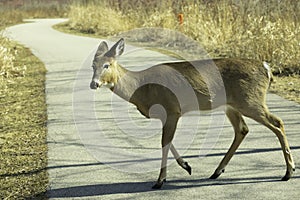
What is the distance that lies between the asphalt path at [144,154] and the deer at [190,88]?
24 centimetres

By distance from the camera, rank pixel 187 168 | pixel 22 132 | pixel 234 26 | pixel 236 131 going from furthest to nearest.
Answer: pixel 234 26 < pixel 22 132 < pixel 236 131 < pixel 187 168

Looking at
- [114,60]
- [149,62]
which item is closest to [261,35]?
[149,62]

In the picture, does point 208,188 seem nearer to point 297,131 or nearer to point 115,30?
point 297,131

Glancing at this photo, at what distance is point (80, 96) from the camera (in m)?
10.1

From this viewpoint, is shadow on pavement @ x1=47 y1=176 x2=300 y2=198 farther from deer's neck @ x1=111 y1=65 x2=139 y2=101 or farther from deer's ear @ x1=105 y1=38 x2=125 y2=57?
deer's ear @ x1=105 y1=38 x2=125 y2=57

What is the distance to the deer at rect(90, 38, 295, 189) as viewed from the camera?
16.8ft

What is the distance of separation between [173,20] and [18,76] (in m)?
7.48

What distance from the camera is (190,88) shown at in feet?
17.2

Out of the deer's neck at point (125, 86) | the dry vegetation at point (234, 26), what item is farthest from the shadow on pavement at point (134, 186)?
the dry vegetation at point (234, 26)

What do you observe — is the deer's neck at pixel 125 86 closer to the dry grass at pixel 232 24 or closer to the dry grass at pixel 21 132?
the dry grass at pixel 21 132

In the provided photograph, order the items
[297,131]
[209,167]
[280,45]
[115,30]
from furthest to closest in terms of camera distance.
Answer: [115,30]
[280,45]
[297,131]
[209,167]

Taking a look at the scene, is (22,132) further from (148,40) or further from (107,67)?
(148,40)

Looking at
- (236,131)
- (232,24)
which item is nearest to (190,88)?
(236,131)

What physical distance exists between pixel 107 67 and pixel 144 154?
1600 mm
